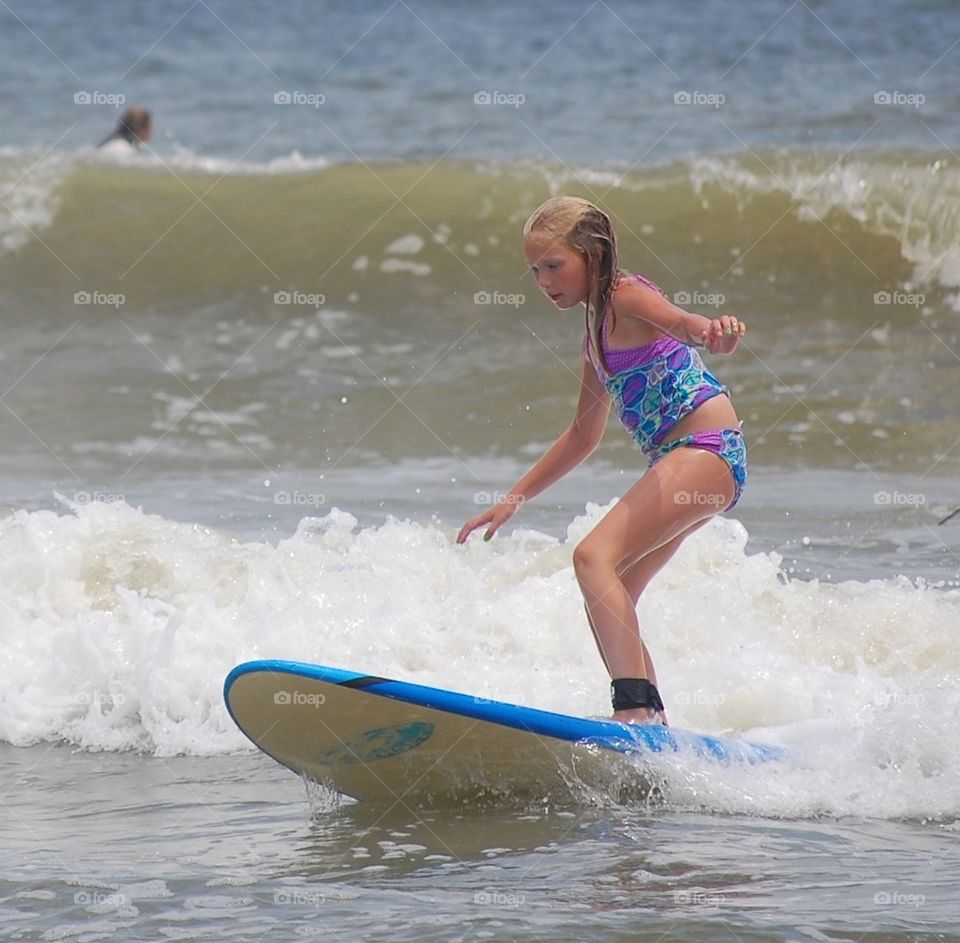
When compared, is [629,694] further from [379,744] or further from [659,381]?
[659,381]

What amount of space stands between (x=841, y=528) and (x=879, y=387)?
2.90 metres

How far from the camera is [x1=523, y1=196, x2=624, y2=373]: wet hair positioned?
162 inches

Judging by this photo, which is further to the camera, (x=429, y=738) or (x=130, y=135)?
(x=130, y=135)

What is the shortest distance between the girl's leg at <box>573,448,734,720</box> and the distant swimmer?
1163cm

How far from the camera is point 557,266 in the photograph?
4.14 m

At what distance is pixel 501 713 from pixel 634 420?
2.97 ft

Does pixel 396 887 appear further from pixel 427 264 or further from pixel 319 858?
pixel 427 264

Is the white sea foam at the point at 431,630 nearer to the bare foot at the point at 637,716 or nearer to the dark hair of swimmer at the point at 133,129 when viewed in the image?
the bare foot at the point at 637,716

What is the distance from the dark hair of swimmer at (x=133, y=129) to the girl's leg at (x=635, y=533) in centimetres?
1181

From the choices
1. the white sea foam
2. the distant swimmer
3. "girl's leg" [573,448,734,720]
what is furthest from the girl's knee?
the distant swimmer

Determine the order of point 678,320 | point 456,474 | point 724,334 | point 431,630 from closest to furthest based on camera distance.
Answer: point 724,334 → point 678,320 → point 431,630 → point 456,474

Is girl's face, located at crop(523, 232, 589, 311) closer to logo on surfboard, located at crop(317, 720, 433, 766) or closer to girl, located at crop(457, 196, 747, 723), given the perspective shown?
girl, located at crop(457, 196, 747, 723)

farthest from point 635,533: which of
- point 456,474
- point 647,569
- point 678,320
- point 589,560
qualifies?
point 456,474

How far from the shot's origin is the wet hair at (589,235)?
4121mm
